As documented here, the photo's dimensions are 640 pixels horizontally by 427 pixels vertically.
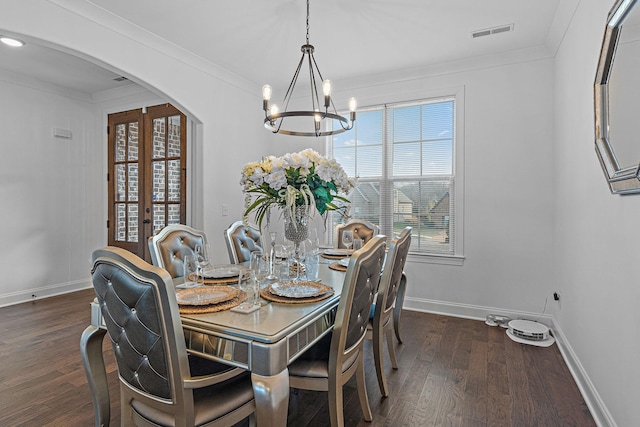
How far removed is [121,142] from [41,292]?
7.37ft

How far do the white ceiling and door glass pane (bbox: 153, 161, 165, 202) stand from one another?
1.30 metres

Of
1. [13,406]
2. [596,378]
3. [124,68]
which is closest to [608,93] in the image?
[596,378]

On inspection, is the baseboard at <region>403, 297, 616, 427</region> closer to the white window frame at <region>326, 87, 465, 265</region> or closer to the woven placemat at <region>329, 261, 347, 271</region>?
the white window frame at <region>326, 87, 465, 265</region>

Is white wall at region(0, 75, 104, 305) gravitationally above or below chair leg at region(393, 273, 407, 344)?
above

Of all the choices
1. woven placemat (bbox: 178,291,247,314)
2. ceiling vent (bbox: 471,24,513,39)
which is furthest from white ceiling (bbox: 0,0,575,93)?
woven placemat (bbox: 178,291,247,314)

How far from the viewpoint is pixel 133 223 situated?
16.1 ft

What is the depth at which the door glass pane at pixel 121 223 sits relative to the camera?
499 cm

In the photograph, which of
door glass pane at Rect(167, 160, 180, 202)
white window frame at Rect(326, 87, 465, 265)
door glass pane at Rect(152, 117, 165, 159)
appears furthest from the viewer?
door glass pane at Rect(152, 117, 165, 159)

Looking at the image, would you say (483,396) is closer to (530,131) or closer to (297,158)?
(297,158)

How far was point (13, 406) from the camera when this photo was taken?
210 cm

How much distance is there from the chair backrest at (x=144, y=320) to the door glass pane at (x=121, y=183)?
422 centimetres

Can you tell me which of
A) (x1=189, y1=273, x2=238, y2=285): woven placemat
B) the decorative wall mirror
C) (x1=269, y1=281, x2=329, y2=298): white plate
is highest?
the decorative wall mirror

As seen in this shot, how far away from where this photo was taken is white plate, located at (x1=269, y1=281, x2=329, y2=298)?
1.74m

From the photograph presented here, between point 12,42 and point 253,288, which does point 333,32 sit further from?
point 12,42
